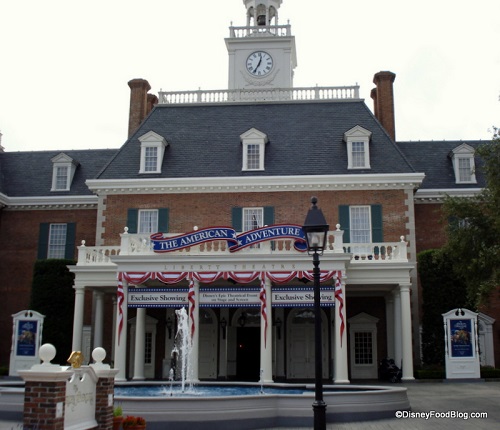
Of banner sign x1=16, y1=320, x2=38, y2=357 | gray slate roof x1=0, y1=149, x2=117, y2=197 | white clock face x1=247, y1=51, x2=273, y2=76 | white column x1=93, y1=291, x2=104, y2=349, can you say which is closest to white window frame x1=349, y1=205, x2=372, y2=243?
white column x1=93, y1=291, x2=104, y2=349

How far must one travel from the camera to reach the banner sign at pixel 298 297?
81.4 ft

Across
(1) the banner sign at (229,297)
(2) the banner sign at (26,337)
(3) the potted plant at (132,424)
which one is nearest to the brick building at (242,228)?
(1) the banner sign at (229,297)

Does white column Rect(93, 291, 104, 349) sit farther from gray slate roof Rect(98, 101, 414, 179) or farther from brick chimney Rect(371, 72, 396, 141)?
brick chimney Rect(371, 72, 396, 141)

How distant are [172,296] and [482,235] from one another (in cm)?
1203

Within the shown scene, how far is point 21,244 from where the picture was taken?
35.4m

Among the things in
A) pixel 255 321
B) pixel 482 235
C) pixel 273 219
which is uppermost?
pixel 273 219

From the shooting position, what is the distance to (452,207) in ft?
71.6

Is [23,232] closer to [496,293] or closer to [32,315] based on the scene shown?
[32,315]

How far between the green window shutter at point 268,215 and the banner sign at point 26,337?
1199 cm

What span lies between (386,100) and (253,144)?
31.0ft

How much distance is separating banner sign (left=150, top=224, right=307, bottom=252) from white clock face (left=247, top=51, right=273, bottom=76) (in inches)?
831

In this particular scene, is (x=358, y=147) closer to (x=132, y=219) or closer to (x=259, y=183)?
(x=259, y=183)

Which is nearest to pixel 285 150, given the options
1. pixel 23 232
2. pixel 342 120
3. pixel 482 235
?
pixel 342 120

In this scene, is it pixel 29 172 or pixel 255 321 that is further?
pixel 29 172
